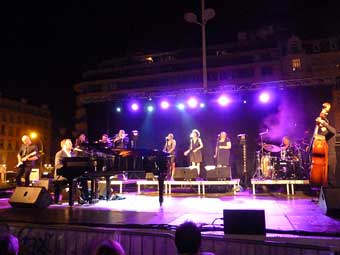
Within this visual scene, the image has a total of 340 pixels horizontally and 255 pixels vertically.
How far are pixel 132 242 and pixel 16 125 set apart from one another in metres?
53.0

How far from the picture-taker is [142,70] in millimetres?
45188

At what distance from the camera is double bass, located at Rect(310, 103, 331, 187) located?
7688 millimetres

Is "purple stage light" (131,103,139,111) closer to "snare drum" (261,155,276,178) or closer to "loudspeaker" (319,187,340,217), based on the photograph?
"snare drum" (261,155,276,178)

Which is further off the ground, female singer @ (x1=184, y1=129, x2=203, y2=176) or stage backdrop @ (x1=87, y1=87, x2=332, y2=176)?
stage backdrop @ (x1=87, y1=87, x2=332, y2=176)

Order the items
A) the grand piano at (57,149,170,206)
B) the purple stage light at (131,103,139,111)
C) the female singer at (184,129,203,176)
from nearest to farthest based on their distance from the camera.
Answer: the grand piano at (57,149,170,206)
the female singer at (184,129,203,176)
the purple stage light at (131,103,139,111)

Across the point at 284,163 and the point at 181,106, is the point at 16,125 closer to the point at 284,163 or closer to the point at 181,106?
the point at 181,106

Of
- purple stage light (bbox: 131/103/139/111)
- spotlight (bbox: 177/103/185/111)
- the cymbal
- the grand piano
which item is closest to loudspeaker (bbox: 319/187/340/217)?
the grand piano

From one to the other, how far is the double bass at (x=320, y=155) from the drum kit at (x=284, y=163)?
2664 millimetres

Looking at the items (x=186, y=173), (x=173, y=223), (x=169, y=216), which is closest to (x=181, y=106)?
(x=186, y=173)

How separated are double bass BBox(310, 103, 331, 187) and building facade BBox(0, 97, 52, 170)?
4357 centimetres

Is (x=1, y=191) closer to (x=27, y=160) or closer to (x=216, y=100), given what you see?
(x=27, y=160)

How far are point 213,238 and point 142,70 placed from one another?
41789mm

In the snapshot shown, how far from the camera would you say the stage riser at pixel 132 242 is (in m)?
4.14

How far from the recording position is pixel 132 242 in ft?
15.8
